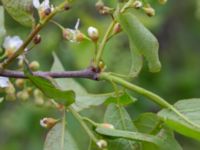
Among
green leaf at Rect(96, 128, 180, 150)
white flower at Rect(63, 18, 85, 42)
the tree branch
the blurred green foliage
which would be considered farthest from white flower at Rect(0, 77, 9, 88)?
the blurred green foliage

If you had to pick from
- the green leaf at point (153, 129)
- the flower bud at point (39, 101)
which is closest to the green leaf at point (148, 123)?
the green leaf at point (153, 129)

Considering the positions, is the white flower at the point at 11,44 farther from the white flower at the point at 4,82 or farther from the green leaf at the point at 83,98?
the green leaf at the point at 83,98

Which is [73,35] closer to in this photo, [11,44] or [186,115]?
[11,44]

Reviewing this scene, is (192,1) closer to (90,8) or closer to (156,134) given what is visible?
(90,8)

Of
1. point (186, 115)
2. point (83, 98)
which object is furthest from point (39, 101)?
point (186, 115)

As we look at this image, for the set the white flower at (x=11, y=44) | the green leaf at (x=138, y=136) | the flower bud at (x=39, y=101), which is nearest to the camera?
the green leaf at (x=138, y=136)

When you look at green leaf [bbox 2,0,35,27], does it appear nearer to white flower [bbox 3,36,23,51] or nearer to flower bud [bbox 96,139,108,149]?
white flower [bbox 3,36,23,51]
